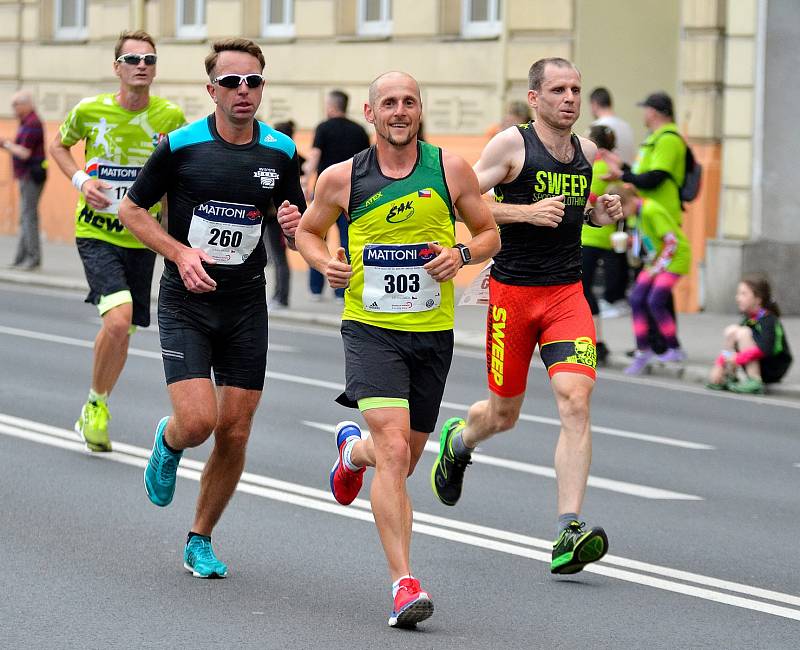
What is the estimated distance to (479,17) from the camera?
22.7m

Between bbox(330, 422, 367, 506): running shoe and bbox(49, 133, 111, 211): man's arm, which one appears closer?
bbox(330, 422, 367, 506): running shoe

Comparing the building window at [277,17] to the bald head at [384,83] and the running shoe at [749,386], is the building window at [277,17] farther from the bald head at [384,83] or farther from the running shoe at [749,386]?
the bald head at [384,83]

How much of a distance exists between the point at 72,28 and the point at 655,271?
17432 millimetres

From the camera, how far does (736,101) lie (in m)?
19.1

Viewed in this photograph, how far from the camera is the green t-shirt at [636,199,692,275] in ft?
48.3

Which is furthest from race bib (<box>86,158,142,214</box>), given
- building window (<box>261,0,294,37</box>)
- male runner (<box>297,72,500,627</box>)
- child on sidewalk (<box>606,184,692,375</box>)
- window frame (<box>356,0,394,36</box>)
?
building window (<box>261,0,294,37</box>)

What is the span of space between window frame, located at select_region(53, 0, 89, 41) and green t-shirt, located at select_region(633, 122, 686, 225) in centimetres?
1650

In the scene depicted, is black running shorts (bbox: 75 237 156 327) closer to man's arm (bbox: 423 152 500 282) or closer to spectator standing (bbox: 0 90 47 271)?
man's arm (bbox: 423 152 500 282)

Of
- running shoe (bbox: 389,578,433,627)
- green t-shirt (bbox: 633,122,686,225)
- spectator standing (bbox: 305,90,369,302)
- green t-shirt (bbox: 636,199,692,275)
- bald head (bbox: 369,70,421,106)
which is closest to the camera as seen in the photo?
running shoe (bbox: 389,578,433,627)

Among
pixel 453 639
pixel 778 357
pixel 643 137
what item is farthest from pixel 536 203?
pixel 643 137

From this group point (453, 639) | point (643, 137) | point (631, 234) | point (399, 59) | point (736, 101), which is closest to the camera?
point (453, 639)

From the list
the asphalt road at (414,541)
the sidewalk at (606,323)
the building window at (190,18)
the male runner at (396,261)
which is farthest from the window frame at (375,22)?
the male runner at (396,261)

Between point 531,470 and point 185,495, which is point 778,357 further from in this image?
point 185,495

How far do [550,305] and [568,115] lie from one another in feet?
2.60
